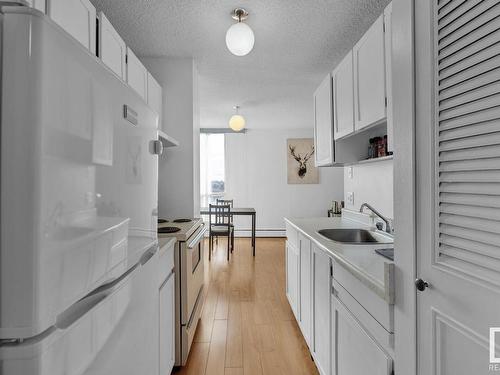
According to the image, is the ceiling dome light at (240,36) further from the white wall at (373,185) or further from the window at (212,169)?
the window at (212,169)

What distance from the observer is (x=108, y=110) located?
2.12 ft

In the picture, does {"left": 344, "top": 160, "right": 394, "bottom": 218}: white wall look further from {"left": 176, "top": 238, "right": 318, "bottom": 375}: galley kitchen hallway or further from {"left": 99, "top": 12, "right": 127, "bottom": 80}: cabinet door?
{"left": 99, "top": 12, "right": 127, "bottom": 80}: cabinet door

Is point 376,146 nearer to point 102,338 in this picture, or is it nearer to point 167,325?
point 167,325

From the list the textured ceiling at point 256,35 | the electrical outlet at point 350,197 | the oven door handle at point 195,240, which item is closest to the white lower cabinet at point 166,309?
the oven door handle at point 195,240

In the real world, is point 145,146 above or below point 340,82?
below

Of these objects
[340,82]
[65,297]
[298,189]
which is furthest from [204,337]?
[298,189]

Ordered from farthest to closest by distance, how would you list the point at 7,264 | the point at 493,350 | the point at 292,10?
the point at 292,10 → the point at 493,350 → the point at 7,264

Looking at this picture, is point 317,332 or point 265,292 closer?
point 317,332

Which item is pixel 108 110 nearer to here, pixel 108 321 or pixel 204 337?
pixel 108 321

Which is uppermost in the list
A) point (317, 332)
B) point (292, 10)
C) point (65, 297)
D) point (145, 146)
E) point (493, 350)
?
point (292, 10)

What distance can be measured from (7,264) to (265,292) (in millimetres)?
2972

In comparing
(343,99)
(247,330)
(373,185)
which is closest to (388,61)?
(343,99)

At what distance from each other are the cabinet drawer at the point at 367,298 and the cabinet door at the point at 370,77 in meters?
0.86

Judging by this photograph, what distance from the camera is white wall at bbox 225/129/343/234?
6332mm
